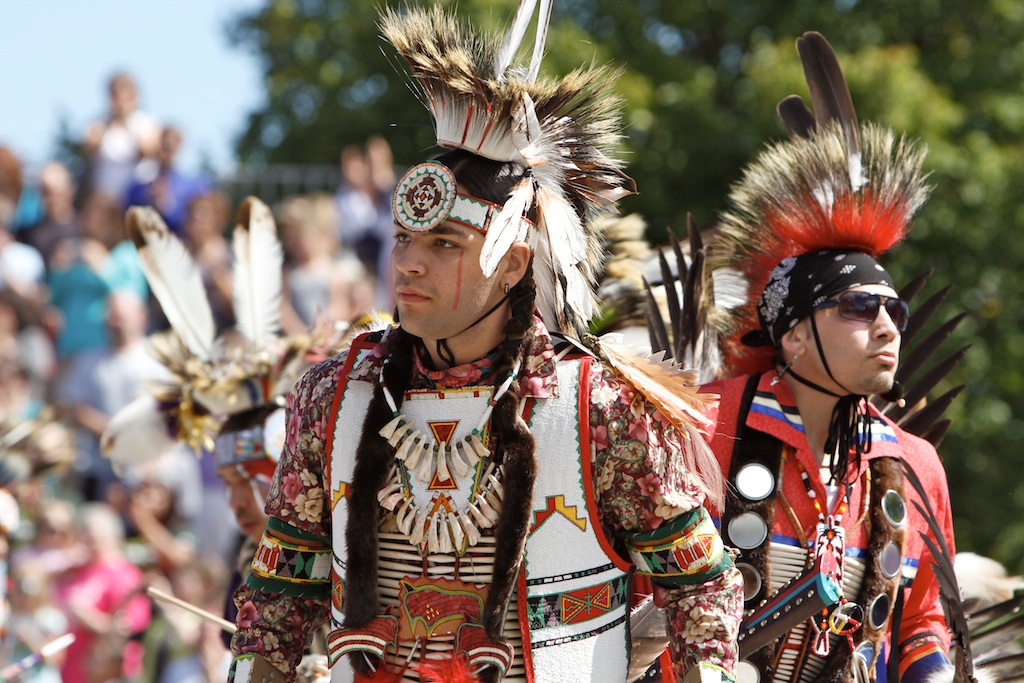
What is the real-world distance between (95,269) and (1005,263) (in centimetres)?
608

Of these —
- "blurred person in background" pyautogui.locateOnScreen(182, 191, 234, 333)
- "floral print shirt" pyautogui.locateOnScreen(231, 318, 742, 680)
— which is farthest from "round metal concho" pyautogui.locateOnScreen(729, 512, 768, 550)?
"blurred person in background" pyautogui.locateOnScreen(182, 191, 234, 333)

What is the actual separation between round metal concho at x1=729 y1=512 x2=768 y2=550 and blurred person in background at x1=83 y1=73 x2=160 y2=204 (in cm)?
567

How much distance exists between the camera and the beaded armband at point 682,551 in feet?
8.82

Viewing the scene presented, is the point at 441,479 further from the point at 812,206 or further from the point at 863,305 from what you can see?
the point at 812,206

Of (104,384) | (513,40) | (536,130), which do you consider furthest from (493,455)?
(104,384)

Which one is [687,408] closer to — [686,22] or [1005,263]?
[1005,263]

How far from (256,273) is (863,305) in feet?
6.90

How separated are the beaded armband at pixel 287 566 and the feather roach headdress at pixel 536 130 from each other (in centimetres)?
69

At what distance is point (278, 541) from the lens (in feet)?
9.15

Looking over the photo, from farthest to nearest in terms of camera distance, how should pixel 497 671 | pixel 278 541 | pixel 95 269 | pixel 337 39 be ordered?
pixel 337 39 < pixel 95 269 < pixel 278 541 < pixel 497 671

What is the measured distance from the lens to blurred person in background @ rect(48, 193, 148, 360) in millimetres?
7719

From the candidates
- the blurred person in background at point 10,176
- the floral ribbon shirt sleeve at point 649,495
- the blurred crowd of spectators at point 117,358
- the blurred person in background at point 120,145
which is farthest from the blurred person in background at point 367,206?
the floral ribbon shirt sleeve at point 649,495

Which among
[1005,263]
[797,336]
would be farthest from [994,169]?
[797,336]

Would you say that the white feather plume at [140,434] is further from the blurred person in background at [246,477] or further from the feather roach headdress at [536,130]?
the feather roach headdress at [536,130]
